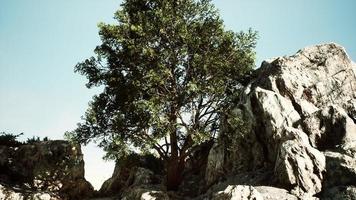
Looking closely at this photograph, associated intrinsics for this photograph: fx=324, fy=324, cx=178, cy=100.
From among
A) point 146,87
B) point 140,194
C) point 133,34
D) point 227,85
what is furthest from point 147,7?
point 140,194

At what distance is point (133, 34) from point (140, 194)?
1492cm

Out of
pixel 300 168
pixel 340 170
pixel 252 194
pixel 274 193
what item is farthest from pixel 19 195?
pixel 340 170

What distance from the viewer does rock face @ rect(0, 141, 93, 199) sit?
1324 inches

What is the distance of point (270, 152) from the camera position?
25891mm

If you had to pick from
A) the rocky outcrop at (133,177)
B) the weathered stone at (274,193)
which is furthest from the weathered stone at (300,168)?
the rocky outcrop at (133,177)

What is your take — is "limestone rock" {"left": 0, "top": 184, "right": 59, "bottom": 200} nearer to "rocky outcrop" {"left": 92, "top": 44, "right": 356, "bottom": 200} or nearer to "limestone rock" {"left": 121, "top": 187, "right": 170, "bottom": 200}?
"rocky outcrop" {"left": 92, "top": 44, "right": 356, "bottom": 200}

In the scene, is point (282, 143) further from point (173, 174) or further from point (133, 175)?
point (133, 175)

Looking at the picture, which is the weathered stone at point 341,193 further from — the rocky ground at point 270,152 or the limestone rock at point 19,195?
the limestone rock at point 19,195

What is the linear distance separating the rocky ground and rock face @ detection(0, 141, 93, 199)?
0.11 meters

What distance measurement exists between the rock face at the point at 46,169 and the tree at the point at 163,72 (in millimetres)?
6163

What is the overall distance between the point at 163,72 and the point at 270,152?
36.7 ft

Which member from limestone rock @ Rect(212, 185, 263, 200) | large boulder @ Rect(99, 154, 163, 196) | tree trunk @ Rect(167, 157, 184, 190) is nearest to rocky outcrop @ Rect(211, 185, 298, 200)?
limestone rock @ Rect(212, 185, 263, 200)

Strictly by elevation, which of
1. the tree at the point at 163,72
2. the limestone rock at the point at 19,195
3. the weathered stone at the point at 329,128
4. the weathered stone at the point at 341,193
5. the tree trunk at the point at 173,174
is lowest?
the weathered stone at the point at 341,193

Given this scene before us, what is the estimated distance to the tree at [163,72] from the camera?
28922 millimetres
